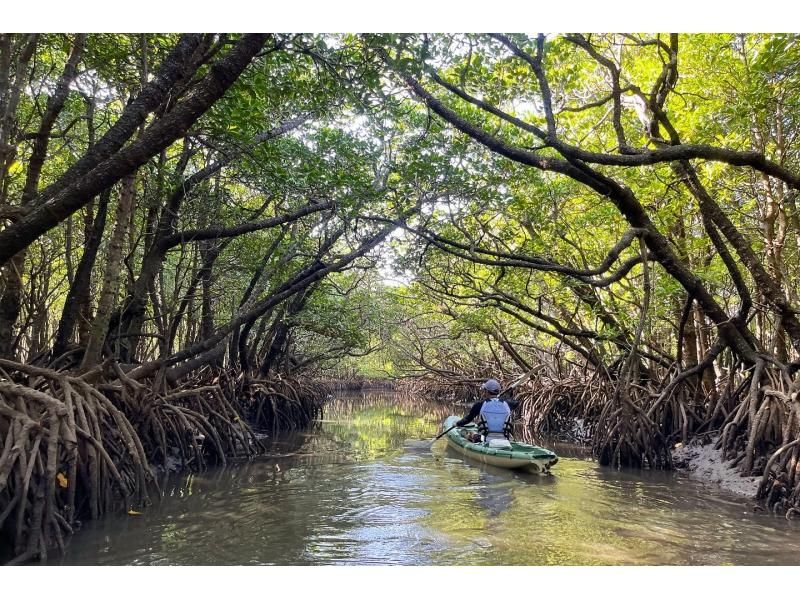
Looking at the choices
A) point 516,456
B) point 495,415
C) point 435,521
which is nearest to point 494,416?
point 495,415

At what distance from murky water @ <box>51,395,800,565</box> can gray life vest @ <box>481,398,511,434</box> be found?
25.9 inches

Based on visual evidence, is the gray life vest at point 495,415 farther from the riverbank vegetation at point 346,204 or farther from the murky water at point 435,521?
the riverbank vegetation at point 346,204

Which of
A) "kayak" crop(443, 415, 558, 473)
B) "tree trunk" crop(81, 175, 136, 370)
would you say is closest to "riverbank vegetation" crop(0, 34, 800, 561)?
"tree trunk" crop(81, 175, 136, 370)

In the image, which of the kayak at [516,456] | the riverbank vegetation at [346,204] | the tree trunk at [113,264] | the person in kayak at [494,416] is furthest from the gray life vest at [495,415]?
the tree trunk at [113,264]

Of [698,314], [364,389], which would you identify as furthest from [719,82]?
[364,389]

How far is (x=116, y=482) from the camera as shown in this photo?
561cm

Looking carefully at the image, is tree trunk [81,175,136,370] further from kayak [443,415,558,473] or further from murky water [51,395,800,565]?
kayak [443,415,558,473]

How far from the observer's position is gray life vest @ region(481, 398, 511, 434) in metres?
9.12

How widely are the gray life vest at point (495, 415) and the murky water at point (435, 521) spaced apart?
0.66 metres

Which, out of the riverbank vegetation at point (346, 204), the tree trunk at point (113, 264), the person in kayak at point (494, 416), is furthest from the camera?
the person in kayak at point (494, 416)

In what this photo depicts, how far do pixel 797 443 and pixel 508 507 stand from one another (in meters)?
2.98

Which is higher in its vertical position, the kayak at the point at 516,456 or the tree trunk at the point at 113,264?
the tree trunk at the point at 113,264

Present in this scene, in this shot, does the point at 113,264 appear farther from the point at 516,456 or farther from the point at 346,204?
the point at 516,456

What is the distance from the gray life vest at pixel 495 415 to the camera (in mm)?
9125
